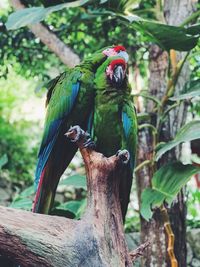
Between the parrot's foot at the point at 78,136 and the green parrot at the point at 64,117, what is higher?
the green parrot at the point at 64,117

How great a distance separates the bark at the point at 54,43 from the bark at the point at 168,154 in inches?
14.3

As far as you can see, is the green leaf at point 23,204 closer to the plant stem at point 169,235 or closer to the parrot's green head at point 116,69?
the plant stem at point 169,235

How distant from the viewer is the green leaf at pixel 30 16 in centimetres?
181

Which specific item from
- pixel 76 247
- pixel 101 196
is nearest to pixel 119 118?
pixel 101 196

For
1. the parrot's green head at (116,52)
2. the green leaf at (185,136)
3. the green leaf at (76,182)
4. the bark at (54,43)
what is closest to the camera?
the parrot's green head at (116,52)

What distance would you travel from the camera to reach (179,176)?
5.57 feet

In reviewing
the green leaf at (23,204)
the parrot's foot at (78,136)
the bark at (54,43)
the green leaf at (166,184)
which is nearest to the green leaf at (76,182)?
the green leaf at (23,204)

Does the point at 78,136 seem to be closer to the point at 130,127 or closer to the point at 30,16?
the point at 130,127

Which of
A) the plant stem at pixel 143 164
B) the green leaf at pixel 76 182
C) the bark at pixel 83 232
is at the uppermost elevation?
the plant stem at pixel 143 164

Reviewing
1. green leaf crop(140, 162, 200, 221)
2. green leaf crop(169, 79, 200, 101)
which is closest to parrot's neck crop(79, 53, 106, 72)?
green leaf crop(169, 79, 200, 101)

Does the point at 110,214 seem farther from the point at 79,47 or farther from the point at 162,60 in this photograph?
the point at 79,47

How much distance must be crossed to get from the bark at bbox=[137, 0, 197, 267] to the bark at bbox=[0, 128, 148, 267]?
2.06 ft

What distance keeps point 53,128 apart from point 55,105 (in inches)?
2.9

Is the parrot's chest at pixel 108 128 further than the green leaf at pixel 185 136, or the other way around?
the green leaf at pixel 185 136
